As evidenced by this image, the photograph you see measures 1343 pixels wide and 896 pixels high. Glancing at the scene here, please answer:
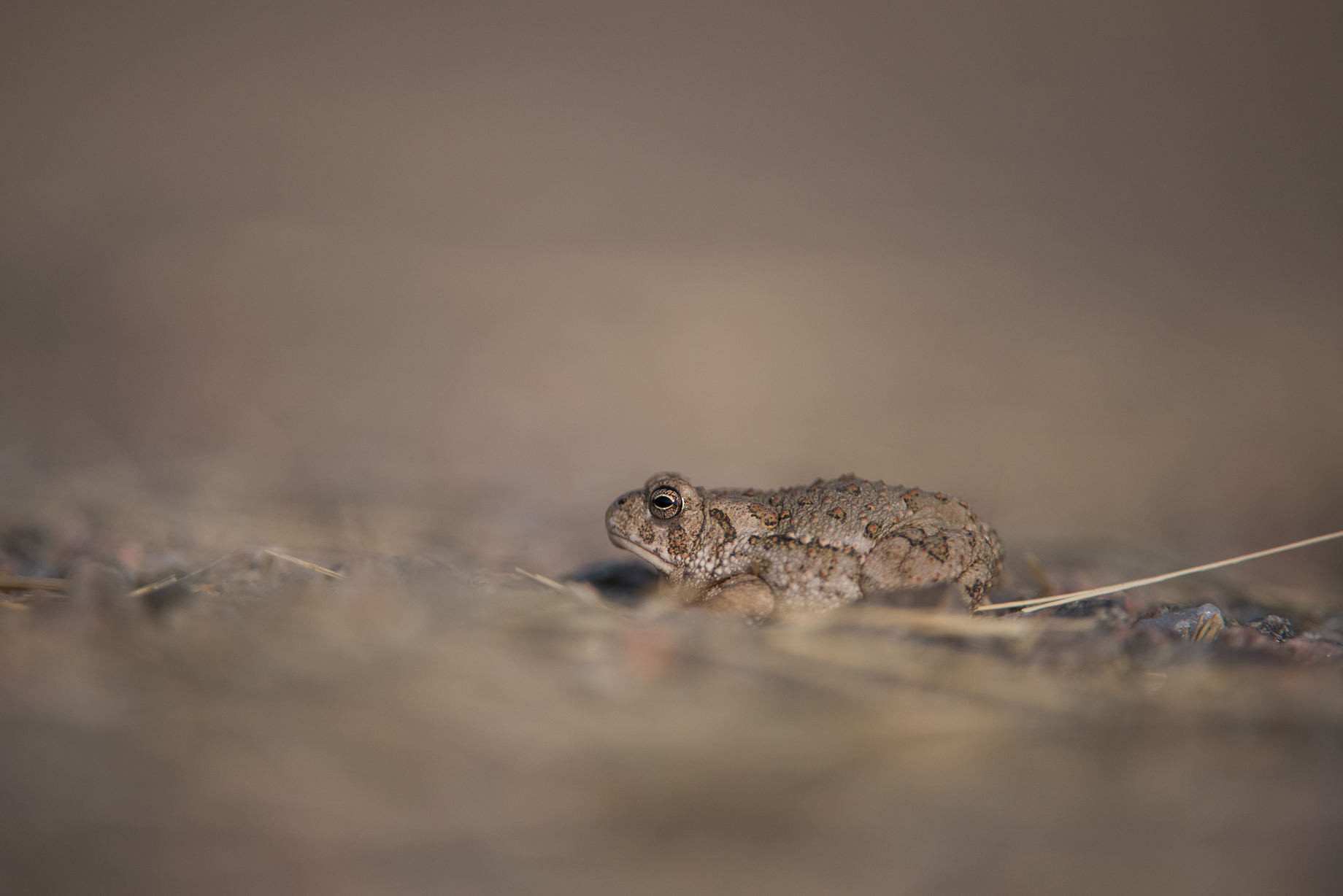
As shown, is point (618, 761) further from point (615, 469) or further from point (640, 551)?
point (615, 469)

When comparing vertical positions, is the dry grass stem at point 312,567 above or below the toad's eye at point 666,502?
below

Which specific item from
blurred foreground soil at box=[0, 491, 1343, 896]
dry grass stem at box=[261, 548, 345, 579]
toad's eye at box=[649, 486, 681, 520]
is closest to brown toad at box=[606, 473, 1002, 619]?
toad's eye at box=[649, 486, 681, 520]

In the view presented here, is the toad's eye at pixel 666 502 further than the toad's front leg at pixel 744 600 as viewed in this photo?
Yes

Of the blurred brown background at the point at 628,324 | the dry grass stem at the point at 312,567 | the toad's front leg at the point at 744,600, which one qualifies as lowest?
the toad's front leg at the point at 744,600

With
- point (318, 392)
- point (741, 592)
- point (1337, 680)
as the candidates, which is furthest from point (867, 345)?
point (1337, 680)

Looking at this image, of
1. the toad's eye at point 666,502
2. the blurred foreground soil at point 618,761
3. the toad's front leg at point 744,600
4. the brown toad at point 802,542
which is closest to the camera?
the blurred foreground soil at point 618,761

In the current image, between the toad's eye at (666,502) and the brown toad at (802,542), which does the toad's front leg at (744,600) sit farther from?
the toad's eye at (666,502)

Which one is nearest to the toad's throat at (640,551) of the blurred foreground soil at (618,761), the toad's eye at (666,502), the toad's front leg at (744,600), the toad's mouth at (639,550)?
the toad's mouth at (639,550)
